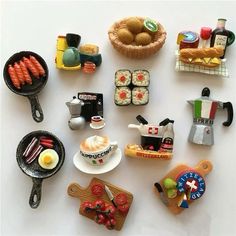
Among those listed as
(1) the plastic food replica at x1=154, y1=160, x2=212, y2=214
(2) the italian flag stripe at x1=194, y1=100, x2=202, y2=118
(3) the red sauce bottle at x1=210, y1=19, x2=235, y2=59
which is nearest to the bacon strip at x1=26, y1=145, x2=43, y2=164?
(1) the plastic food replica at x1=154, y1=160, x2=212, y2=214

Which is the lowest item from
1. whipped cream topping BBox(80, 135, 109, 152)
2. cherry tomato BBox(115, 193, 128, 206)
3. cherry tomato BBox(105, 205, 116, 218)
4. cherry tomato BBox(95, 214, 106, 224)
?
cherry tomato BBox(95, 214, 106, 224)

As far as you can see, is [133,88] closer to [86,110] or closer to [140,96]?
[140,96]

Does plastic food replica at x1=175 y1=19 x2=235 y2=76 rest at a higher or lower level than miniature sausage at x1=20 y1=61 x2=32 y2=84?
higher

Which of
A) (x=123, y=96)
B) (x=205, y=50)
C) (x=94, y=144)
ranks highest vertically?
(x=205, y=50)

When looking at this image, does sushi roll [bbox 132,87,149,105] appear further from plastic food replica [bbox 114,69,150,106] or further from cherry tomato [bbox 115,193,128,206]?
cherry tomato [bbox 115,193,128,206]

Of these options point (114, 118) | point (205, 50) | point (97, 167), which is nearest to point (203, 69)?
point (205, 50)

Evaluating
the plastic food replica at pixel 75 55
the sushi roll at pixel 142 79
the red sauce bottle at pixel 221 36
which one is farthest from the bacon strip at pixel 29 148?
the red sauce bottle at pixel 221 36
